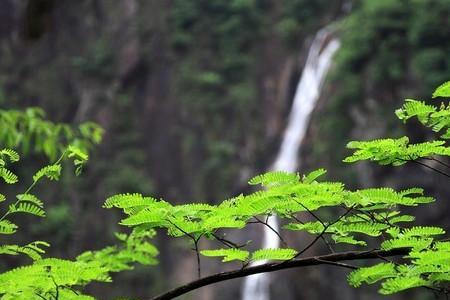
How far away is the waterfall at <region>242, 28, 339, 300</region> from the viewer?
1089cm

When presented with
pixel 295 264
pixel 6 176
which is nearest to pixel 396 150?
pixel 295 264

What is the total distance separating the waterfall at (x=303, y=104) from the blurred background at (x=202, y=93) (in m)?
0.22

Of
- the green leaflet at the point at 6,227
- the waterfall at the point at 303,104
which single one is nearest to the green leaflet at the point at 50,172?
the green leaflet at the point at 6,227

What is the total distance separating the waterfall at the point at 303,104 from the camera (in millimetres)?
10894

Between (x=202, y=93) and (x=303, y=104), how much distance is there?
2.85 metres

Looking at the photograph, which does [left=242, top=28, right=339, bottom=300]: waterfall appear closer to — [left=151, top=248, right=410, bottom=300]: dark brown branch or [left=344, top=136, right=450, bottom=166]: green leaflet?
[left=344, top=136, right=450, bottom=166]: green leaflet

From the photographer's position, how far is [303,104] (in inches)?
483

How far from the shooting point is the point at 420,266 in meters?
1.42

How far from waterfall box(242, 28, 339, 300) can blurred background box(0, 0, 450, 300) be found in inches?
8.7

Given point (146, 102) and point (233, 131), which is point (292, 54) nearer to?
point (233, 131)

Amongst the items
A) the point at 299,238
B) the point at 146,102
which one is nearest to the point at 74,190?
the point at 146,102

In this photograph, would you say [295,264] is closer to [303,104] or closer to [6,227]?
[6,227]

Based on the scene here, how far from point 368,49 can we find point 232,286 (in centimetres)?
528

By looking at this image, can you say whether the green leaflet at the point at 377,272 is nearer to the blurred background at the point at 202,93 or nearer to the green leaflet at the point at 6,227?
the green leaflet at the point at 6,227
